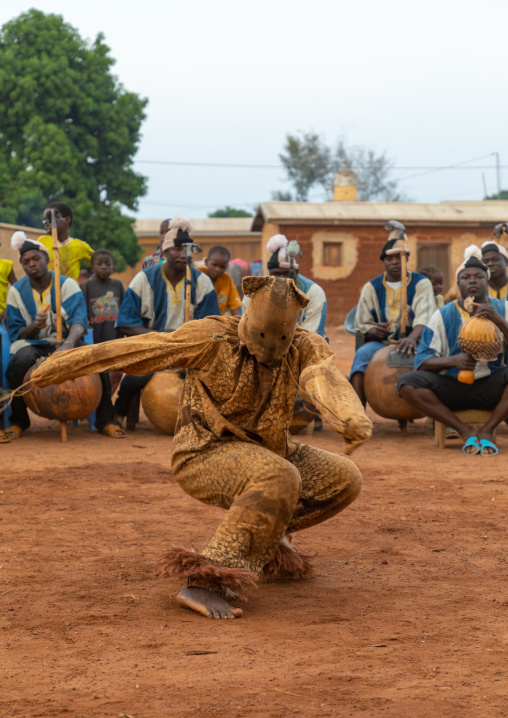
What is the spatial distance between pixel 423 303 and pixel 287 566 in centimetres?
503

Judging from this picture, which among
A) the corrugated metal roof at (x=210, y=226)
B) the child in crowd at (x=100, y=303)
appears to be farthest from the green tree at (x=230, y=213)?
the child in crowd at (x=100, y=303)

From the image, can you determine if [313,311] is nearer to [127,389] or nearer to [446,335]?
[446,335]

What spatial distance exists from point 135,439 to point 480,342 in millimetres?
3299

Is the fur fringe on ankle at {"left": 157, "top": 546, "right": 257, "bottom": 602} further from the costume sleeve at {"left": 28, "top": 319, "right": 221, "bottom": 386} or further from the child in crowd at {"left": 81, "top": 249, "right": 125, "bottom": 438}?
the child in crowd at {"left": 81, "top": 249, "right": 125, "bottom": 438}

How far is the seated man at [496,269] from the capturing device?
8.82 meters

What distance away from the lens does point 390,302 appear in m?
8.89

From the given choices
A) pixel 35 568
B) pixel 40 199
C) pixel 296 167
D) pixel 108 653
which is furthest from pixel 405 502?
pixel 296 167

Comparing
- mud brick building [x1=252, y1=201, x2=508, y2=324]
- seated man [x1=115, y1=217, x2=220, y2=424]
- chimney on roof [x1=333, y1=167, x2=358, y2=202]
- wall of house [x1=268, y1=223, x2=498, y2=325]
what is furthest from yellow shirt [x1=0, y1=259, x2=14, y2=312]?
chimney on roof [x1=333, y1=167, x2=358, y2=202]

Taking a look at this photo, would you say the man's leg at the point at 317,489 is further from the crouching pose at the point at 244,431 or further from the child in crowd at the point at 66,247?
the child in crowd at the point at 66,247

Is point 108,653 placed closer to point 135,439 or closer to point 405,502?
point 405,502

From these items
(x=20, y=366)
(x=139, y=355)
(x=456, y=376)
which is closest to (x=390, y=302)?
(x=456, y=376)

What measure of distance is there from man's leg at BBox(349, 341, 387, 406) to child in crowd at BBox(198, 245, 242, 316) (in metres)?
1.54

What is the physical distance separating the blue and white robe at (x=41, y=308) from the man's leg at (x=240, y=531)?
4887mm

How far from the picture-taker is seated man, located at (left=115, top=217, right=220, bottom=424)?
8.55 meters
